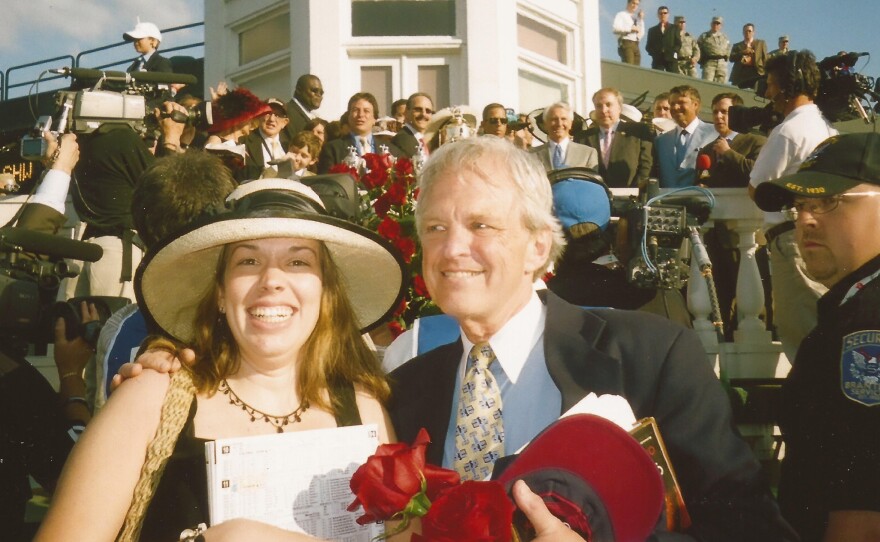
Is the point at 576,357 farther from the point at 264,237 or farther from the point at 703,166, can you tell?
the point at 703,166

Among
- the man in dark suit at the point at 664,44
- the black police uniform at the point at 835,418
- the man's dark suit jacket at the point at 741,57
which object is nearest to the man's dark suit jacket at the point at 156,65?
the black police uniform at the point at 835,418

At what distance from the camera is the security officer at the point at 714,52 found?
16688 mm

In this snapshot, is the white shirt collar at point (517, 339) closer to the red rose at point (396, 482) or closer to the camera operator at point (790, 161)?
the red rose at point (396, 482)

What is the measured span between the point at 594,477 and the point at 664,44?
1626 centimetres

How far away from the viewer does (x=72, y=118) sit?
515cm

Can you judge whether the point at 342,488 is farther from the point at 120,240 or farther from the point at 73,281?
the point at 73,281

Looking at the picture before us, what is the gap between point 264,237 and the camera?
2.55m

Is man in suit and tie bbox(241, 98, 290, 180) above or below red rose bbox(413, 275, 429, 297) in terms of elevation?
above

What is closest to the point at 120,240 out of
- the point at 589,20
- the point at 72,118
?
the point at 72,118

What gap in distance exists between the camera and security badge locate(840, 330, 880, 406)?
2.33 m

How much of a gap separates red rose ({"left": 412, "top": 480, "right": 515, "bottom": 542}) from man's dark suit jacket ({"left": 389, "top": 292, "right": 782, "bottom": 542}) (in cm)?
54

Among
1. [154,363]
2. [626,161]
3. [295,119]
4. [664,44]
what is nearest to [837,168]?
[154,363]

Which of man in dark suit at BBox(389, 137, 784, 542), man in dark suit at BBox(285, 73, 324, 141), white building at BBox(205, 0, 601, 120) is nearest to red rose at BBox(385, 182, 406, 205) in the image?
man in dark suit at BBox(389, 137, 784, 542)

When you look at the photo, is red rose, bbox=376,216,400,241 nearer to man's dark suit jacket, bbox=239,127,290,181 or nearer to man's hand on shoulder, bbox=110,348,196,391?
man's hand on shoulder, bbox=110,348,196,391
